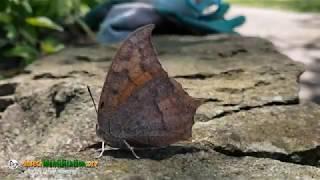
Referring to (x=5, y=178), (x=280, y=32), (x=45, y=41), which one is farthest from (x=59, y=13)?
(x=280, y=32)

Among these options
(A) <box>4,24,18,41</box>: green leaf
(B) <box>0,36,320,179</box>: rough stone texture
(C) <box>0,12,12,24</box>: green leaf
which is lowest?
(B) <box>0,36,320,179</box>: rough stone texture

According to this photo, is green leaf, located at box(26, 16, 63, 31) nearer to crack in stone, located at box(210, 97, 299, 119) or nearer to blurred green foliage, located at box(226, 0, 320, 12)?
crack in stone, located at box(210, 97, 299, 119)

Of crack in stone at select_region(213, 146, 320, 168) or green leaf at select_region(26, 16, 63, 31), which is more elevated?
green leaf at select_region(26, 16, 63, 31)

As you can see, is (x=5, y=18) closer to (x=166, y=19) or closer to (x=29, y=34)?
(x=29, y=34)

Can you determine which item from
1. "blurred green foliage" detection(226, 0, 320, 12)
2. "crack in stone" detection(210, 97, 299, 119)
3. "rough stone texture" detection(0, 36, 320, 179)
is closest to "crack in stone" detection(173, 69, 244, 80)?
"rough stone texture" detection(0, 36, 320, 179)

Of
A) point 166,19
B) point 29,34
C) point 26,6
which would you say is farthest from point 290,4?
point 26,6

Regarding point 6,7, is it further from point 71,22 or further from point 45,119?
point 45,119

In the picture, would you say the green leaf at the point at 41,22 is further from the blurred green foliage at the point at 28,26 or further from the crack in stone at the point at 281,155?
the crack in stone at the point at 281,155
